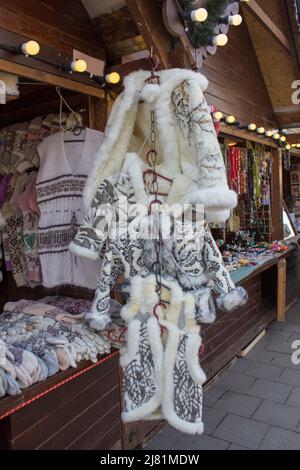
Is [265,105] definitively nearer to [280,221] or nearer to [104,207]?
[280,221]

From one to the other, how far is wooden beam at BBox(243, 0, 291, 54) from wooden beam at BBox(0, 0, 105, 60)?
1656mm

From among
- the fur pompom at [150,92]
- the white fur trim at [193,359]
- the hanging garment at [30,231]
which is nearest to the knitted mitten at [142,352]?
the white fur trim at [193,359]

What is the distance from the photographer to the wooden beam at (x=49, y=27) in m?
1.78

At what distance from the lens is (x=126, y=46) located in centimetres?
222

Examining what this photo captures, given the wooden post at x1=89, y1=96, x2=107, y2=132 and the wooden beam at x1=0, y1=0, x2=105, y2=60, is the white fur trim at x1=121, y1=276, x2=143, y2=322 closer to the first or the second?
the wooden post at x1=89, y1=96, x2=107, y2=132

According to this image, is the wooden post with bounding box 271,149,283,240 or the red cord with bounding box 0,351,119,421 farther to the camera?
the wooden post with bounding box 271,149,283,240

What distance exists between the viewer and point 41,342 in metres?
1.91

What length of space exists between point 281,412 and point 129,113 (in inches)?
97.3

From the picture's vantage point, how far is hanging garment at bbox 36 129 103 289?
2.23 meters

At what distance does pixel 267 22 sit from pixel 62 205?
2.82m

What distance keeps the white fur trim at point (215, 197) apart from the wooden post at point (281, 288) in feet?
11.6

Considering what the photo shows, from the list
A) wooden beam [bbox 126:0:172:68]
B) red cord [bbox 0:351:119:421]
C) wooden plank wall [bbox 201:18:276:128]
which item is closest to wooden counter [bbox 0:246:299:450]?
red cord [bbox 0:351:119:421]

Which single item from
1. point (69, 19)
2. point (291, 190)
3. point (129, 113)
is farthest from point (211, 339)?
point (291, 190)

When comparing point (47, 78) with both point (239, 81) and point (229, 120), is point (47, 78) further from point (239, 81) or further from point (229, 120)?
point (239, 81)
